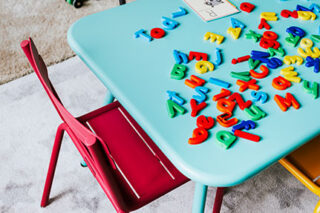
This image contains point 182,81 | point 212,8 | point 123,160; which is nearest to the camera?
point 182,81

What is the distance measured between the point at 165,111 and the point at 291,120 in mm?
339

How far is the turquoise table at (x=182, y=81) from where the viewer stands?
80 centimetres

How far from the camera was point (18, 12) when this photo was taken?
2510 millimetres

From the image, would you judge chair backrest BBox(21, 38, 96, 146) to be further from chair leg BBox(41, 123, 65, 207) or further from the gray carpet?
the gray carpet

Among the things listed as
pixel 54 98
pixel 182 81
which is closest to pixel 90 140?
pixel 54 98

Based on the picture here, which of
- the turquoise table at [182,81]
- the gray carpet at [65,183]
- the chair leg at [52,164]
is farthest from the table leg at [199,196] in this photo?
the chair leg at [52,164]

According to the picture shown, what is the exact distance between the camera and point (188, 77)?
3.26 feet

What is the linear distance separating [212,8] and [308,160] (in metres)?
0.65

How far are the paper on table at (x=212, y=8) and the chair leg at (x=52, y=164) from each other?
25.7 inches

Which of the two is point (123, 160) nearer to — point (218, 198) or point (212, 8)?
point (218, 198)

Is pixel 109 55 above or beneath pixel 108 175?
above

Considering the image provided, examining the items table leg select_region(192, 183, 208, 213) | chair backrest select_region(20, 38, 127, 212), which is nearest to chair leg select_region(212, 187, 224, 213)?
table leg select_region(192, 183, 208, 213)

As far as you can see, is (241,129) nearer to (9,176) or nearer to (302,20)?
(302,20)

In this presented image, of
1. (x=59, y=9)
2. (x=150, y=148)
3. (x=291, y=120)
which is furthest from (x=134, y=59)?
(x=59, y=9)
